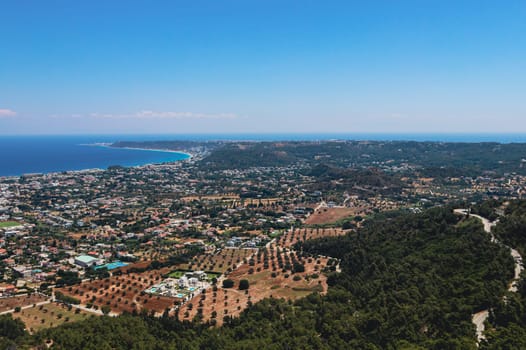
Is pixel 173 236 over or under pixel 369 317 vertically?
under

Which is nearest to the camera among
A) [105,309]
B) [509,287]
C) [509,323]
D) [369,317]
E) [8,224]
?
[509,323]

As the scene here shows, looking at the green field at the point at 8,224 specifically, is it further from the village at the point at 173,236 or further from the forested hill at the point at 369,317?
the forested hill at the point at 369,317

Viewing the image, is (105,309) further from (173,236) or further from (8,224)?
(8,224)

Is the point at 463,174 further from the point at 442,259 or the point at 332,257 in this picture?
the point at 442,259

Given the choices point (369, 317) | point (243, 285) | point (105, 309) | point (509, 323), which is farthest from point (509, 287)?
point (105, 309)

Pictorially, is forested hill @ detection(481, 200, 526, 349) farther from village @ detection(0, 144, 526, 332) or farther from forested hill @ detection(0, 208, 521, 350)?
village @ detection(0, 144, 526, 332)

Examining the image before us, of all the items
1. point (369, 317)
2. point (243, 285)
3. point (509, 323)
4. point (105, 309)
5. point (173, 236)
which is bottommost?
point (173, 236)

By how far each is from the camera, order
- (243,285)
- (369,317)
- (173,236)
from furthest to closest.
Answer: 1. (173,236)
2. (243,285)
3. (369,317)

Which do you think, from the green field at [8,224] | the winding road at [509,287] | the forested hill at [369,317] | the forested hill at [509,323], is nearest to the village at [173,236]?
the green field at [8,224]
